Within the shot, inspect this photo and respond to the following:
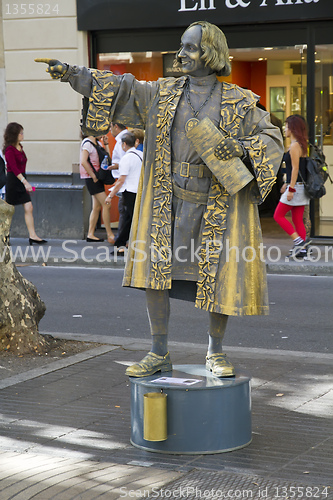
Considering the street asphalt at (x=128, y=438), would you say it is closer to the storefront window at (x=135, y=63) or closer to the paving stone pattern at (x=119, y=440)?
the paving stone pattern at (x=119, y=440)

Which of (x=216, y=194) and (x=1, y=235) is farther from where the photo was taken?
(x=1, y=235)

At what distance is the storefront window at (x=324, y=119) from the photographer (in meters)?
13.4

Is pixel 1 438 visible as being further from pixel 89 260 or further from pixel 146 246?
pixel 89 260

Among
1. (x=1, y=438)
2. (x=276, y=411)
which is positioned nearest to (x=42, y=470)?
(x=1, y=438)

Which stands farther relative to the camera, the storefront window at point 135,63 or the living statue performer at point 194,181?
the storefront window at point 135,63

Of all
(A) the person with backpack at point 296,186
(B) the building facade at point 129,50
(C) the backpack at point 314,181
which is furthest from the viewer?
(B) the building facade at point 129,50

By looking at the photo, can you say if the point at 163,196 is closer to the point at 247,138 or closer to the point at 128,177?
the point at 247,138

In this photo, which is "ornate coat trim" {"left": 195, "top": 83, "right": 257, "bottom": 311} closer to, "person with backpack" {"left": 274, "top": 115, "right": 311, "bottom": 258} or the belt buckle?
the belt buckle

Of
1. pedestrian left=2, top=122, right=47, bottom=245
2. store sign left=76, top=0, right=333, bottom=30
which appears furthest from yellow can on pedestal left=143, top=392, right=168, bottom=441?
store sign left=76, top=0, right=333, bottom=30

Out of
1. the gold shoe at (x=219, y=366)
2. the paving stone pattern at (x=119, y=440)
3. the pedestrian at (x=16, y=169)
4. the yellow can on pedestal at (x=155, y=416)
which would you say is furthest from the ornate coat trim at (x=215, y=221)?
the pedestrian at (x=16, y=169)

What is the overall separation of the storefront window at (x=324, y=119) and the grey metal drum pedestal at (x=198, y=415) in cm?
975

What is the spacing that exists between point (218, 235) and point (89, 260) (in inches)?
315

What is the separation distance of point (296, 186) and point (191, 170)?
743 centimetres

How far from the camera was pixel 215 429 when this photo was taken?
422cm
